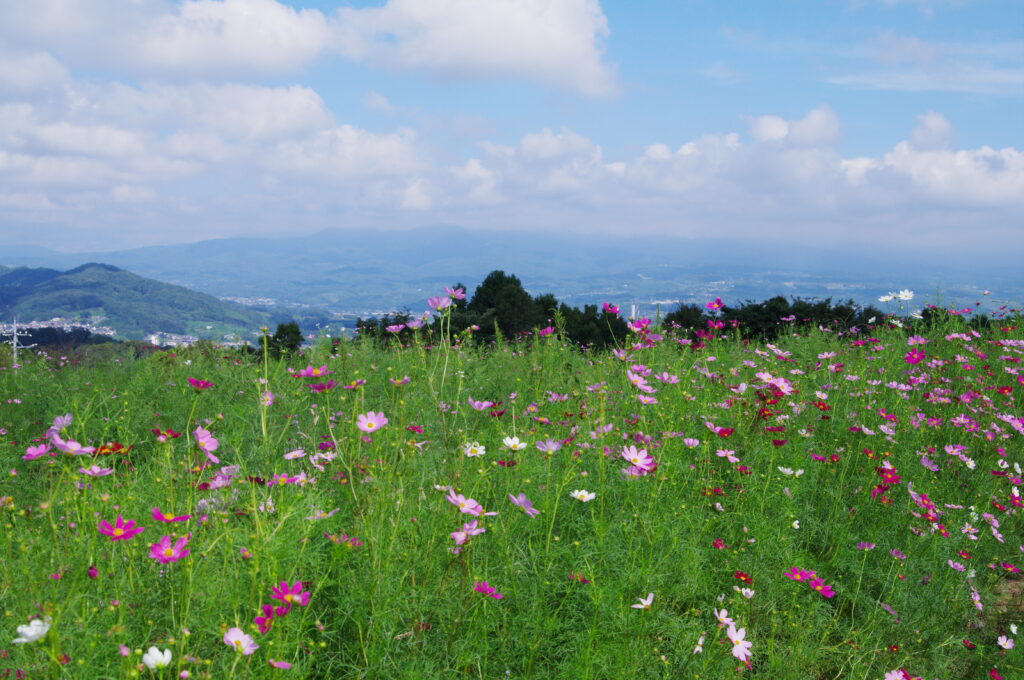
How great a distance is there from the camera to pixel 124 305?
4707 inches

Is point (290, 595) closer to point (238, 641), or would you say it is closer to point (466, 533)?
point (238, 641)

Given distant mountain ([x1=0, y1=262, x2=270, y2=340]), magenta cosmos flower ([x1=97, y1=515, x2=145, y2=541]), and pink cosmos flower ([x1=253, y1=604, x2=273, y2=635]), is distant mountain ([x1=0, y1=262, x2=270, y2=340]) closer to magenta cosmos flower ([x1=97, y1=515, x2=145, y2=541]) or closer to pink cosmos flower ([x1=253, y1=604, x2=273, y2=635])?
magenta cosmos flower ([x1=97, y1=515, x2=145, y2=541])

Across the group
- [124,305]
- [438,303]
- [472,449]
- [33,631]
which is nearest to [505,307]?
[438,303]

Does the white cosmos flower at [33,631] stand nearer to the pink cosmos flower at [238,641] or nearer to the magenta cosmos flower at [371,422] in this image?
the pink cosmos flower at [238,641]

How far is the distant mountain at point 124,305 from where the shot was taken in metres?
107

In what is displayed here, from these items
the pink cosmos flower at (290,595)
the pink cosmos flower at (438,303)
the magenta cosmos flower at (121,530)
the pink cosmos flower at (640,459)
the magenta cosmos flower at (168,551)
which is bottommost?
the pink cosmos flower at (290,595)

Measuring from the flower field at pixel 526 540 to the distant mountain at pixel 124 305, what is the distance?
348 ft

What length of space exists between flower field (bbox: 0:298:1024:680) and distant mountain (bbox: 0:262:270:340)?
106219 mm

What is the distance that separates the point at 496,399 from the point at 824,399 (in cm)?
240

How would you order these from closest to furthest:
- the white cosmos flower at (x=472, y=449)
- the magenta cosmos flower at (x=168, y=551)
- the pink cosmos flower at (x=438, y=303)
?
the magenta cosmos flower at (x=168, y=551) → the white cosmos flower at (x=472, y=449) → the pink cosmos flower at (x=438, y=303)

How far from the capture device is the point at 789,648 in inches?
85.5

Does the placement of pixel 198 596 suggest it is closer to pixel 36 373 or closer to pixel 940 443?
pixel 940 443

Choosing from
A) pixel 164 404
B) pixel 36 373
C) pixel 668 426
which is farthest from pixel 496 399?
pixel 36 373

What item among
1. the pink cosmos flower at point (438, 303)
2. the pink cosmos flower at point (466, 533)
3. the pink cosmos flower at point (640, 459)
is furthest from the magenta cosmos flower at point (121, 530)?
the pink cosmos flower at point (438, 303)
